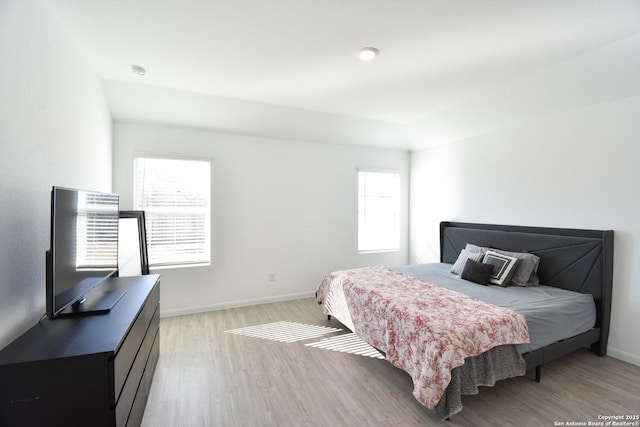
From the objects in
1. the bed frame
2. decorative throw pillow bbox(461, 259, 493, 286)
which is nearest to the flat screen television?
the bed frame

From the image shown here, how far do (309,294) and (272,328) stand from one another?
126cm

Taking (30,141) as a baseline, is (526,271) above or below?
below

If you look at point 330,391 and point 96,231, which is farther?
point 330,391

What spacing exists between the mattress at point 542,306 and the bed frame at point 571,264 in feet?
0.28

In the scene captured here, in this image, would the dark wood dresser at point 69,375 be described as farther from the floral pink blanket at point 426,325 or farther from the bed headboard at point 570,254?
the bed headboard at point 570,254

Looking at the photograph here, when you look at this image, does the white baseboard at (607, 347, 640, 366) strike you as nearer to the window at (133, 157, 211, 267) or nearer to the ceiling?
the ceiling

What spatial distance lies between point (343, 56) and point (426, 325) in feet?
7.65

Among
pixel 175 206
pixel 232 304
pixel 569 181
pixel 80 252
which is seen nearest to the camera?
pixel 80 252

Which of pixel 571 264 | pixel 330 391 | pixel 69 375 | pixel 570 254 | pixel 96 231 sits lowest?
pixel 330 391

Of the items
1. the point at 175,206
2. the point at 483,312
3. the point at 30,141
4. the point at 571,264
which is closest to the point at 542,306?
the point at 483,312

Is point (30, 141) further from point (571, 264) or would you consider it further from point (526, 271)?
point (571, 264)

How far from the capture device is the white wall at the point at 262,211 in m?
3.79

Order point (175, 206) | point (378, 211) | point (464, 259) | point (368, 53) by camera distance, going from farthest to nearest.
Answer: point (378, 211), point (175, 206), point (464, 259), point (368, 53)

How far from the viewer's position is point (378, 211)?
526 cm
